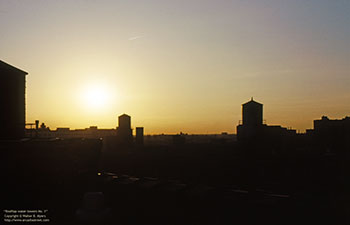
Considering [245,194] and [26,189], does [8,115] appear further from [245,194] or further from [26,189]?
[245,194]

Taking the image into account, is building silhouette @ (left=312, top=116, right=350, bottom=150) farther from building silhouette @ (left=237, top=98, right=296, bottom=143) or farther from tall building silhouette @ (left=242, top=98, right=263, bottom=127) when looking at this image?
tall building silhouette @ (left=242, top=98, right=263, bottom=127)

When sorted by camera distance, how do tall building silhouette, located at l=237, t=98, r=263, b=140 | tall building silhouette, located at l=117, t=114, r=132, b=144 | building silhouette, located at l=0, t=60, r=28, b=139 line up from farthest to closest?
1. tall building silhouette, located at l=117, t=114, r=132, b=144
2. tall building silhouette, located at l=237, t=98, r=263, b=140
3. building silhouette, located at l=0, t=60, r=28, b=139

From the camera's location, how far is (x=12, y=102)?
62.6ft

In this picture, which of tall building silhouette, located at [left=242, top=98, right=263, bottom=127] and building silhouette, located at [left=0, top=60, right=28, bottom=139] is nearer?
building silhouette, located at [left=0, top=60, right=28, bottom=139]

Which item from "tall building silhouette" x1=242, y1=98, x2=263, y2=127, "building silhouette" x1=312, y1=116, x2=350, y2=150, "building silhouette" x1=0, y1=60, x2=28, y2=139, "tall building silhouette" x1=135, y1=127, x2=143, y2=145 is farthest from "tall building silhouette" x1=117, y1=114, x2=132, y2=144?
"building silhouette" x1=0, y1=60, x2=28, y2=139

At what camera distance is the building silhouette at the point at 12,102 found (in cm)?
1841

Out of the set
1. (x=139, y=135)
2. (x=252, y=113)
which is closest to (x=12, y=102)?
(x=252, y=113)

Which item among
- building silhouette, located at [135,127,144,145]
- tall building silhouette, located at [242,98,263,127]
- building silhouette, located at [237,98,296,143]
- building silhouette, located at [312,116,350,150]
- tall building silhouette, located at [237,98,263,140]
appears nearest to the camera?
building silhouette, located at [312,116,350,150]

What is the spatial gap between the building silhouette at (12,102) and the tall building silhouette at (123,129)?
107 feet

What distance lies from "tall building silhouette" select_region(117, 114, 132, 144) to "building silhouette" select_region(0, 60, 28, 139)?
107 ft

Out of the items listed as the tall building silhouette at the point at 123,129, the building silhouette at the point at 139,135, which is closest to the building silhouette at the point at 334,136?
the tall building silhouette at the point at 123,129

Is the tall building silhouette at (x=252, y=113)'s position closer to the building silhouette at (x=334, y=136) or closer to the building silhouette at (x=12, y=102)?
the building silhouette at (x=334, y=136)

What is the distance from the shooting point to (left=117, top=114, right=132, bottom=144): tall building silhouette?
172 feet

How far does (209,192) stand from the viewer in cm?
1150
